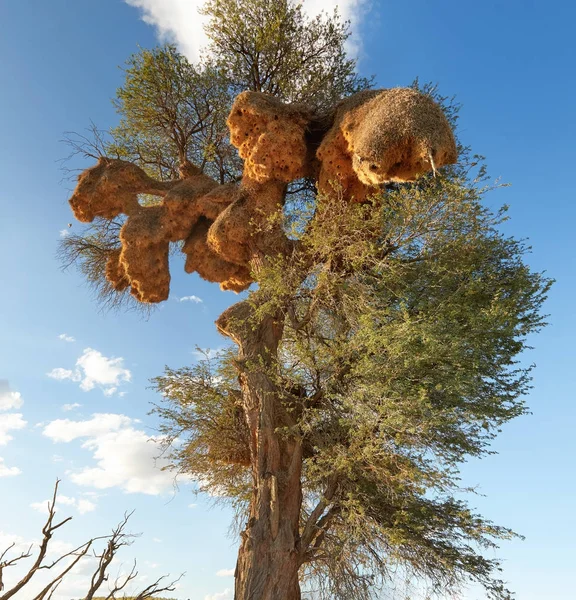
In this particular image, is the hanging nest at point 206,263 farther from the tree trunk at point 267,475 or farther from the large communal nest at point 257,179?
the tree trunk at point 267,475

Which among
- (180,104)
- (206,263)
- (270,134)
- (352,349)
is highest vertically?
(180,104)

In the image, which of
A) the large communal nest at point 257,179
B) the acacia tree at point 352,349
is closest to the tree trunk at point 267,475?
the acacia tree at point 352,349

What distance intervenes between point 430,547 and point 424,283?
500 cm

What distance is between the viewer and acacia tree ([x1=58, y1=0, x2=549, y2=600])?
9555 mm

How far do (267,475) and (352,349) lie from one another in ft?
10.5

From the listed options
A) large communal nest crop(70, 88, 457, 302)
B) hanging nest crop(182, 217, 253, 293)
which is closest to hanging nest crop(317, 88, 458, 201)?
large communal nest crop(70, 88, 457, 302)

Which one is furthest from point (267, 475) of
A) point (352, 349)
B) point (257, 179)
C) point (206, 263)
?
point (257, 179)

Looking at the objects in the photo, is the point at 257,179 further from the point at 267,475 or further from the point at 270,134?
the point at 267,475

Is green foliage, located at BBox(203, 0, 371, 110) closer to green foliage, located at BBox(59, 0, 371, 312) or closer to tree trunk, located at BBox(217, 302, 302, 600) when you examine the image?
green foliage, located at BBox(59, 0, 371, 312)

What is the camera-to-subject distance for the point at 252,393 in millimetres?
11586

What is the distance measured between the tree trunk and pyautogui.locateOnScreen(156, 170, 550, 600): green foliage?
1.46ft

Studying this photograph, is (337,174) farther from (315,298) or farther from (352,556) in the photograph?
(352,556)

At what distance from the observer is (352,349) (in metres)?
10.2

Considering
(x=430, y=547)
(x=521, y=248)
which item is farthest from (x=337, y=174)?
(x=430, y=547)
